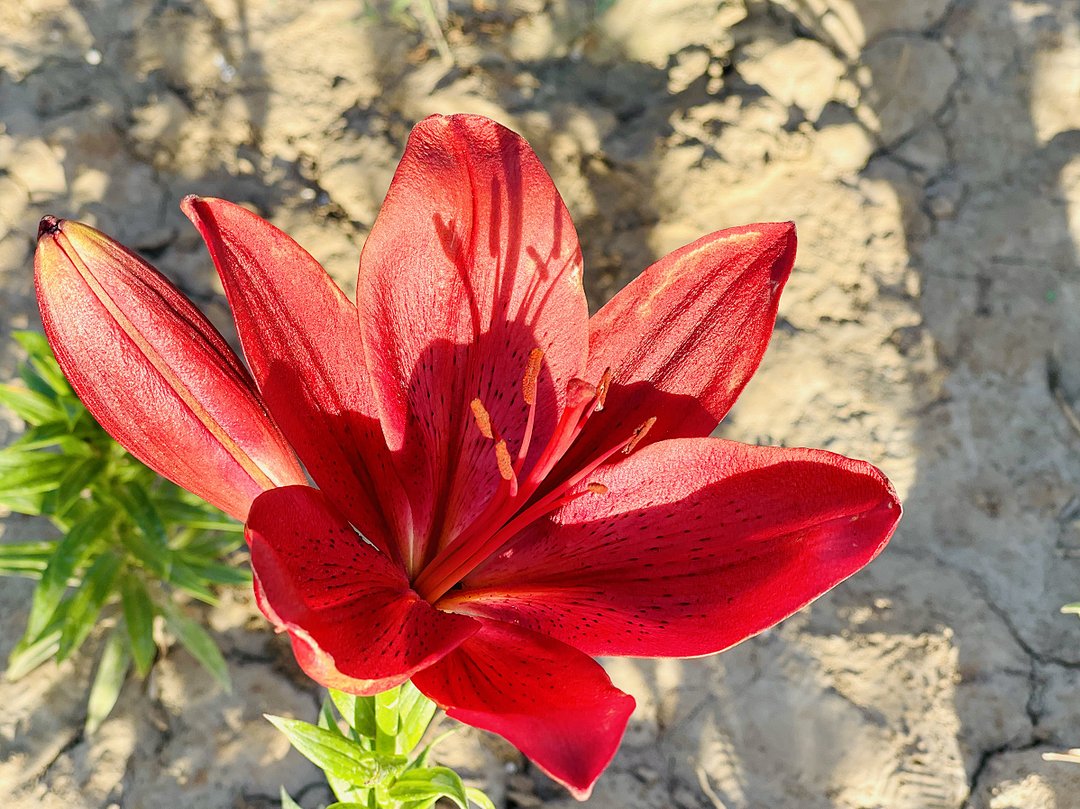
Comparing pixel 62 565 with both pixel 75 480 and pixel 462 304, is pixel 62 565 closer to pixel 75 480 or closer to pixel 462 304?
pixel 75 480

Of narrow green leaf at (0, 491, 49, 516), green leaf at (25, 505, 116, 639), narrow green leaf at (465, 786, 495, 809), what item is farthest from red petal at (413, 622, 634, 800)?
narrow green leaf at (0, 491, 49, 516)

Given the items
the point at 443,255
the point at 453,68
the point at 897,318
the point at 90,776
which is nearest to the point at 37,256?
the point at 443,255

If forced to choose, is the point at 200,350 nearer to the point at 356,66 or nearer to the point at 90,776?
the point at 90,776

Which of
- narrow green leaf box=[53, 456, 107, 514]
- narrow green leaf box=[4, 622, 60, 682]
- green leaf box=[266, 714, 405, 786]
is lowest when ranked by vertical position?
narrow green leaf box=[4, 622, 60, 682]

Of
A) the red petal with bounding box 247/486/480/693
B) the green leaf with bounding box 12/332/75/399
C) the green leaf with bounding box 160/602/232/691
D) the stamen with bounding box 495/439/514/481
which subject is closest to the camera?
the red petal with bounding box 247/486/480/693

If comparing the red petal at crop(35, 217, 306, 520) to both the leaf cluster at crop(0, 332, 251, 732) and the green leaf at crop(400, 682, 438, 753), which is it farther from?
the leaf cluster at crop(0, 332, 251, 732)

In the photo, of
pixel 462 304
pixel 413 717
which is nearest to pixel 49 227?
pixel 462 304

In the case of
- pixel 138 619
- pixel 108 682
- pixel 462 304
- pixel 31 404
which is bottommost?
pixel 108 682
